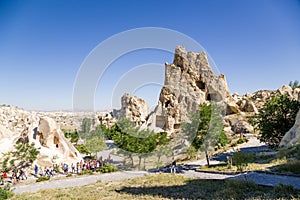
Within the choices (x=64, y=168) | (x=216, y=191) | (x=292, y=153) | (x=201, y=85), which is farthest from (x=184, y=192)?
(x=201, y=85)

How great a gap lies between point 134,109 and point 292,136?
3267 centimetres

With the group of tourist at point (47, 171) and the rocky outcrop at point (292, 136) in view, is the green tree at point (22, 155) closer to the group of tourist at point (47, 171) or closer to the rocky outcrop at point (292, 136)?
the group of tourist at point (47, 171)

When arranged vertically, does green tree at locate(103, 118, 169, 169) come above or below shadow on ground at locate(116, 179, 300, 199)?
above

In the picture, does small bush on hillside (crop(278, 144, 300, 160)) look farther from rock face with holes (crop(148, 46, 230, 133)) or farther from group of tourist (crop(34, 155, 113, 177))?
rock face with holes (crop(148, 46, 230, 133))

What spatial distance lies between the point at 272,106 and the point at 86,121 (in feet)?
117

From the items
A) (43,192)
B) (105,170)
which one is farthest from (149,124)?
(43,192)

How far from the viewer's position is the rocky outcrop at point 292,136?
810 inches

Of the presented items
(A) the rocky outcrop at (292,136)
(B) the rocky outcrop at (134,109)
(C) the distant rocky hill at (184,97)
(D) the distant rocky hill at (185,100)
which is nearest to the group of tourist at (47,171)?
(A) the rocky outcrop at (292,136)

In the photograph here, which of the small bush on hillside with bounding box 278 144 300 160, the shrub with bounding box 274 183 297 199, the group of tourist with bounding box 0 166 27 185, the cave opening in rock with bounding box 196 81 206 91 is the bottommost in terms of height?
the group of tourist with bounding box 0 166 27 185

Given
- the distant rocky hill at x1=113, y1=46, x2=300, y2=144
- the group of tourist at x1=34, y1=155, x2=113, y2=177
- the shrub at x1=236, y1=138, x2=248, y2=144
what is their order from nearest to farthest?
the group of tourist at x1=34, y1=155, x2=113, y2=177, the shrub at x1=236, y1=138, x2=248, y2=144, the distant rocky hill at x1=113, y1=46, x2=300, y2=144

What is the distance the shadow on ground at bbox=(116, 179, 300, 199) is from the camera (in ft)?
31.8

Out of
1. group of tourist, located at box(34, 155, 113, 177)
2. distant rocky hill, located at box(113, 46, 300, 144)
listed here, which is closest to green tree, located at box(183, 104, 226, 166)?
group of tourist, located at box(34, 155, 113, 177)

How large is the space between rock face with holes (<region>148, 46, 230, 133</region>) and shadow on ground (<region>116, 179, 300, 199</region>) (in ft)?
104

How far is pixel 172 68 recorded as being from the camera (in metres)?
49.2
